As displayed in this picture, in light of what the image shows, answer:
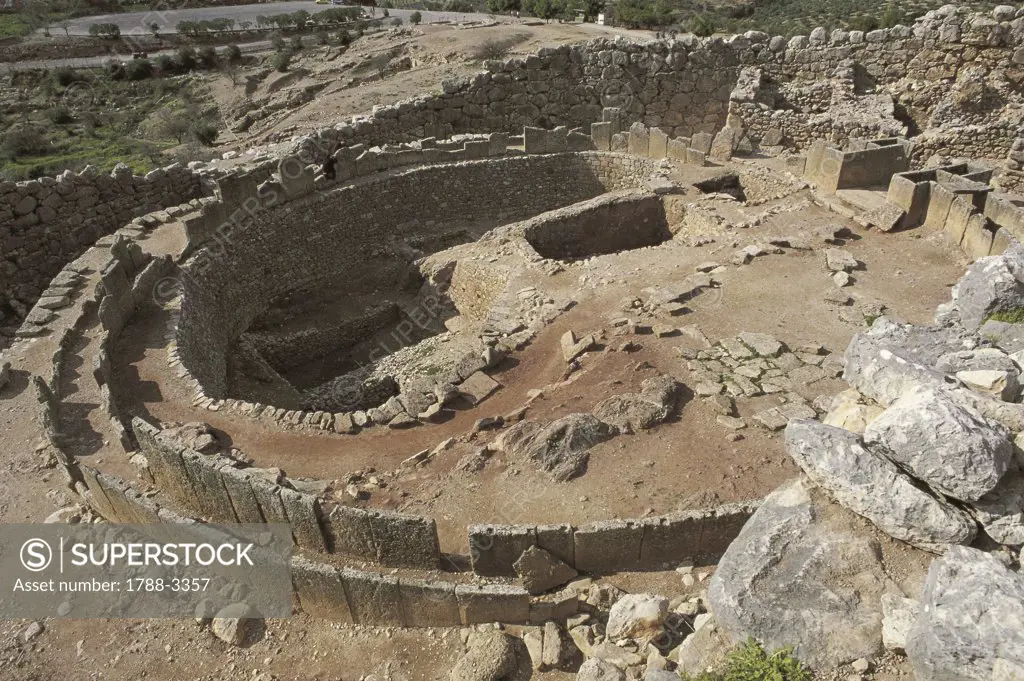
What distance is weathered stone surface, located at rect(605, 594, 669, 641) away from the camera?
22.2 ft

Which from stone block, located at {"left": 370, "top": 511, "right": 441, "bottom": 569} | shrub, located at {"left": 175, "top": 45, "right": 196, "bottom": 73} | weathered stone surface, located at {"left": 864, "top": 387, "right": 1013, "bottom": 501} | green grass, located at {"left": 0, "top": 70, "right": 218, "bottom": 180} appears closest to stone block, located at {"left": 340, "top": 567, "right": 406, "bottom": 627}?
stone block, located at {"left": 370, "top": 511, "right": 441, "bottom": 569}

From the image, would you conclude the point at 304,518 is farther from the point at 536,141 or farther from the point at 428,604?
the point at 536,141

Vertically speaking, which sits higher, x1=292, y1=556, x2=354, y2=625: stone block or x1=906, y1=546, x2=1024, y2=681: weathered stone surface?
x1=906, y1=546, x2=1024, y2=681: weathered stone surface

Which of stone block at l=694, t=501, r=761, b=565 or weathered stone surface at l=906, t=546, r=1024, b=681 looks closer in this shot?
weathered stone surface at l=906, t=546, r=1024, b=681

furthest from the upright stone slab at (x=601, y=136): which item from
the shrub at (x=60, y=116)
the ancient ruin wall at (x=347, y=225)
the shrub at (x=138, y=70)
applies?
the shrub at (x=138, y=70)

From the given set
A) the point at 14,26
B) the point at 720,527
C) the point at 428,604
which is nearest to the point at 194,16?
the point at 14,26

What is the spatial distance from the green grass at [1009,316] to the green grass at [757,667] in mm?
5648

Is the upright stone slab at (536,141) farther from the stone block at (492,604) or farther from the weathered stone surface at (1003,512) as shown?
the weathered stone surface at (1003,512)

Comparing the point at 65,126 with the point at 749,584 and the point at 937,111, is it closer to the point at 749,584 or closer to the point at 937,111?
the point at 937,111

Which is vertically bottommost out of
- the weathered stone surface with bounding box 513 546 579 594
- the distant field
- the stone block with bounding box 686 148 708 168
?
the weathered stone surface with bounding box 513 546 579 594

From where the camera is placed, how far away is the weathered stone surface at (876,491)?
210 inches

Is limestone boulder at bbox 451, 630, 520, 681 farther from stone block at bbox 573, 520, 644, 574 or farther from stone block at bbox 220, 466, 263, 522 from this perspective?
stone block at bbox 220, 466, 263, 522

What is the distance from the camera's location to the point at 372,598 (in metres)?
7.47

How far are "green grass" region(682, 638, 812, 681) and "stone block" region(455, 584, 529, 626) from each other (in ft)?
7.18
